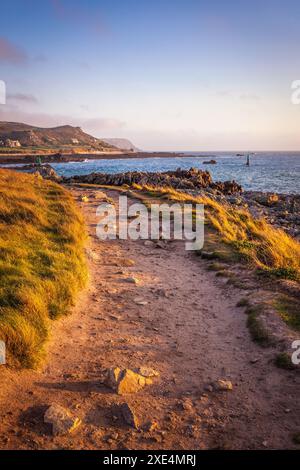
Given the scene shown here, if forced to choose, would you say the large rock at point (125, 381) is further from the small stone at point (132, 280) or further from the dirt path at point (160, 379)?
the small stone at point (132, 280)

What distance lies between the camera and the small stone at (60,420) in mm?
3867

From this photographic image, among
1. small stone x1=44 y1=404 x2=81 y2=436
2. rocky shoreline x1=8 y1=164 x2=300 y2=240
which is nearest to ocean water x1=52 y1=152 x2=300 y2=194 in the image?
rocky shoreline x1=8 y1=164 x2=300 y2=240

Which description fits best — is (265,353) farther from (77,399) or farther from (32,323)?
(32,323)

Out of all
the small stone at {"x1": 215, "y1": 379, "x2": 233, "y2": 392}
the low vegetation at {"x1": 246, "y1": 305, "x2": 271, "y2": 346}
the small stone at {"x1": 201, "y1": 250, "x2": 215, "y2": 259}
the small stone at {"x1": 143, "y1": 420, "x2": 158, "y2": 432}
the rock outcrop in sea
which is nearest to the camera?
the small stone at {"x1": 143, "y1": 420, "x2": 158, "y2": 432}

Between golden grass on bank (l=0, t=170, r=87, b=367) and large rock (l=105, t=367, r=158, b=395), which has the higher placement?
golden grass on bank (l=0, t=170, r=87, b=367)

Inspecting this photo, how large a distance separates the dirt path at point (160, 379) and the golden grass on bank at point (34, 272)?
1.08 feet

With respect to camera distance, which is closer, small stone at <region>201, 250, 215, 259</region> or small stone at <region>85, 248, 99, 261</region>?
small stone at <region>85, 248, 99, 261</region>

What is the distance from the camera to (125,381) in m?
4.75

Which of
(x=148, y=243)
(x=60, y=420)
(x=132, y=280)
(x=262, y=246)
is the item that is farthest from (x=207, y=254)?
(x=60, y=420)

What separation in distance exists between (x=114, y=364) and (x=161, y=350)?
86cm

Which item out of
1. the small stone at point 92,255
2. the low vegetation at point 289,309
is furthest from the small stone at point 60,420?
the small stone at point 92,255

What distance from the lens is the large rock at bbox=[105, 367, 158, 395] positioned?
4676 millimetres

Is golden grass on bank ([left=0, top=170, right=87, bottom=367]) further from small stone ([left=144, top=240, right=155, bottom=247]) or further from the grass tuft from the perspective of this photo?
the grass tuft

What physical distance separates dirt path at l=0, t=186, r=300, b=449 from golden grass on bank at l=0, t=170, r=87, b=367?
328 millimetres
